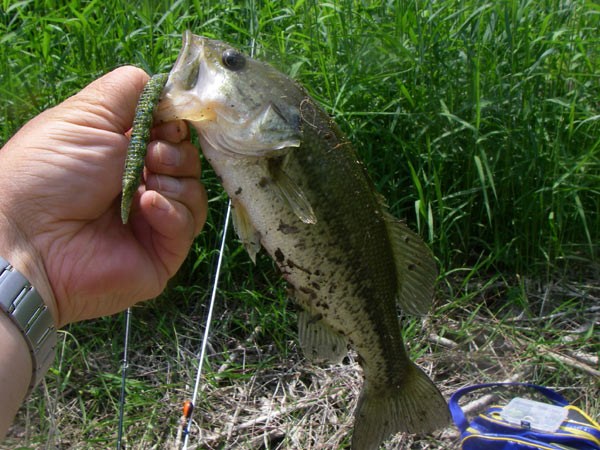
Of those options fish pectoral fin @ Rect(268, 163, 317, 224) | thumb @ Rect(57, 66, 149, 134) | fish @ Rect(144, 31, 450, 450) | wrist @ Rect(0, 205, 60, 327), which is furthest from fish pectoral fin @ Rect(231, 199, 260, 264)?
wrist @ Rect(0, 205, 60, 327)

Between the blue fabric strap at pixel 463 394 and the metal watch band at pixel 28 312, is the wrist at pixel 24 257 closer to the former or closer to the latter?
the metal watch band at pixel 28 312

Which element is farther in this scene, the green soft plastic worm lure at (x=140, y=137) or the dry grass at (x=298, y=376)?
the dry grass at (x=298, y=376)

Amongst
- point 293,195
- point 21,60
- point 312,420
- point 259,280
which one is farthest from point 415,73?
point 21,60

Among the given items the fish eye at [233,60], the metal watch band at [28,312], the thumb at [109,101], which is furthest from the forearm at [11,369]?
the fish eye at [233,60]

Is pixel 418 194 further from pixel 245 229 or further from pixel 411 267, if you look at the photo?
pixel 245 229

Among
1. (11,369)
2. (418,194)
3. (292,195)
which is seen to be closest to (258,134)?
(292,195)

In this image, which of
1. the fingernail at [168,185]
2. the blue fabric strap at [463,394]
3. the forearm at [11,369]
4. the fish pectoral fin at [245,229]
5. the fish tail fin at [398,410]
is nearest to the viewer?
the forearm at [11,369]
